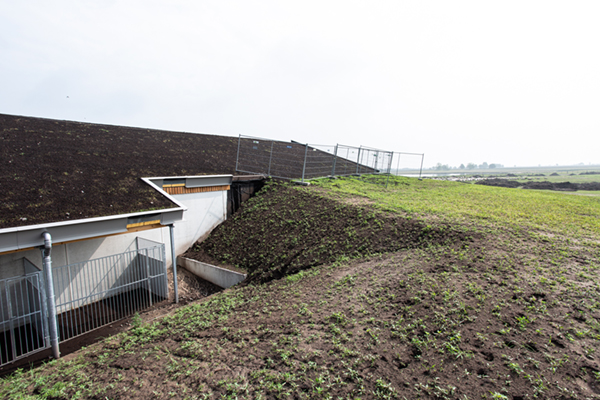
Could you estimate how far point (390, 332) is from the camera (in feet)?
13.4

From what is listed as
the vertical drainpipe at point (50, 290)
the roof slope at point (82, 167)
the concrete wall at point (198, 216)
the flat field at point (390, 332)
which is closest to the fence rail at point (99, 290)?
the vertical drainpipe at point (50, 290)

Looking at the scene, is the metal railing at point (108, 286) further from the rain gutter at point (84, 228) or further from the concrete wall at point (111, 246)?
the rain gutter at point (84, 228)

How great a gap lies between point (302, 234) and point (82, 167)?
7642 mm

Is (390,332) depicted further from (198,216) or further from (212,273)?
(198,216)

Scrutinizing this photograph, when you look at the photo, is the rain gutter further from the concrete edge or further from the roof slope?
the concrete edge

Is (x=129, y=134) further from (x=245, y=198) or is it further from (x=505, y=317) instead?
(x=505, y=317)

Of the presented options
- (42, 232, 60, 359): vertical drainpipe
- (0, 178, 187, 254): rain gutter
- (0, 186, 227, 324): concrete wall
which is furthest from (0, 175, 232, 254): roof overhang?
(0, 186, 227, 324): concrete wall

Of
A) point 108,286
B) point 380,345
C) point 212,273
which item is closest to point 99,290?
point 108,286

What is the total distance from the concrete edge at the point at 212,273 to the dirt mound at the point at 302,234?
369 mm

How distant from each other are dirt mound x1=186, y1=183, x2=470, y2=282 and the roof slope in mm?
3230

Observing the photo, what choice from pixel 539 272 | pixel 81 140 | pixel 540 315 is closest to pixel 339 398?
pixel 540 315

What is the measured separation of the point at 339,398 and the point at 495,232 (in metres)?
6.55

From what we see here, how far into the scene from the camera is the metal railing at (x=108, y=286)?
8.08 metres

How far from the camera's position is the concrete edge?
31.9 feet
